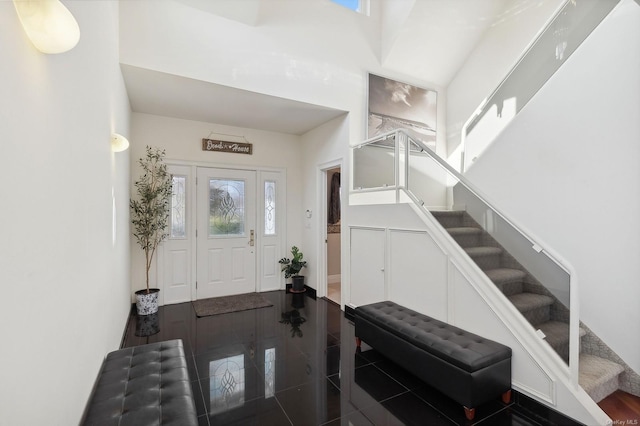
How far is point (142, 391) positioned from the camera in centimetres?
180

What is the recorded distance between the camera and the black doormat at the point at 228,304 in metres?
4.59

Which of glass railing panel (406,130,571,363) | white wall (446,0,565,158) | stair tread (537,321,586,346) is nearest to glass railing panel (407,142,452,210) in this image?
glass railing panel (406,130,571,363)

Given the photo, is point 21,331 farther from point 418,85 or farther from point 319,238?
point 418,85

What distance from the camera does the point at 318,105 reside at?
4398 millimetres

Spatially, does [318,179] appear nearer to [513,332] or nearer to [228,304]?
[228,304]

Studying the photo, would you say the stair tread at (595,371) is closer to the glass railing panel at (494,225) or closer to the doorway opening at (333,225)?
the glass railing panel at (494,225)

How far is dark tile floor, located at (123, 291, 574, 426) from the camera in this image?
227cm

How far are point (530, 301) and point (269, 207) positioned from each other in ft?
14.4

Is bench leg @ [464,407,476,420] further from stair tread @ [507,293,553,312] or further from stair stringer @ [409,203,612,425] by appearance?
stair tread @ [507,293,553,312]

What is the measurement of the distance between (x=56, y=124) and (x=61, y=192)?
0.29 m

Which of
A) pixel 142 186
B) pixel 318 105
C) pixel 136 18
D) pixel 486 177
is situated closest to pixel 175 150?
pixel 142 186

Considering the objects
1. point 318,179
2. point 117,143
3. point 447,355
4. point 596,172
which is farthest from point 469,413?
point 318,179

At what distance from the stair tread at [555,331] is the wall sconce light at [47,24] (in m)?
3.25

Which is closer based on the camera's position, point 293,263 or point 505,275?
point 505,275
